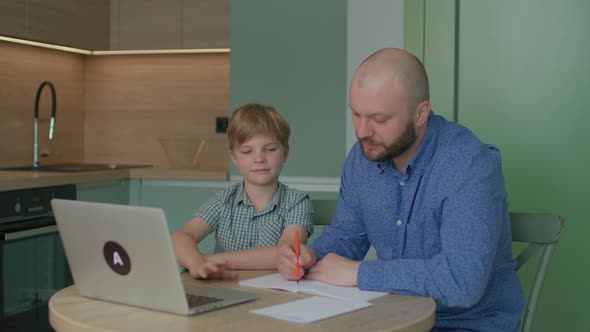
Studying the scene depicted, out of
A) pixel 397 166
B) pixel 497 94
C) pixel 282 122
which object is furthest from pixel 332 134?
pixel 397 166

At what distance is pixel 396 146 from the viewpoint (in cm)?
177

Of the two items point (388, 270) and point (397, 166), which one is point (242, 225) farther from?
point (388, 270)

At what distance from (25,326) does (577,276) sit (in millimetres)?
2124

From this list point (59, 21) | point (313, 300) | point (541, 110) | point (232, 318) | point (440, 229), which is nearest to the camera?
point (232, 318)

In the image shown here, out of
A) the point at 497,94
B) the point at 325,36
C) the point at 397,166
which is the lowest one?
the point at 397,166

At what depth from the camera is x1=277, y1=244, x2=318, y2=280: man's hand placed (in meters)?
1.68

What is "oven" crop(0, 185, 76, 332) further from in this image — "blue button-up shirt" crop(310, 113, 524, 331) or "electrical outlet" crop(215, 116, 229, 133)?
"blue button-up shirt" crop(310, 113, 524, 331)

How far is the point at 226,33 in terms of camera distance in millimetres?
3992

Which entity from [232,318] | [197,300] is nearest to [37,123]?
[197,300]

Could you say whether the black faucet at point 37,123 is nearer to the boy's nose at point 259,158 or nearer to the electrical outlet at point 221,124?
the electrical outlet at point 221,124

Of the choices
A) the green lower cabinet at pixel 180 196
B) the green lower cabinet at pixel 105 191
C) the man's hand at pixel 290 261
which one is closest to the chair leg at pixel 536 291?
the man's hand at pixel 290 261

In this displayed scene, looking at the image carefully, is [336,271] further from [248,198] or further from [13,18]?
[13,18]

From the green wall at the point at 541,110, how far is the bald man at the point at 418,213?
3.76ft

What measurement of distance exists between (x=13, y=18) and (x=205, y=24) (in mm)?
921
